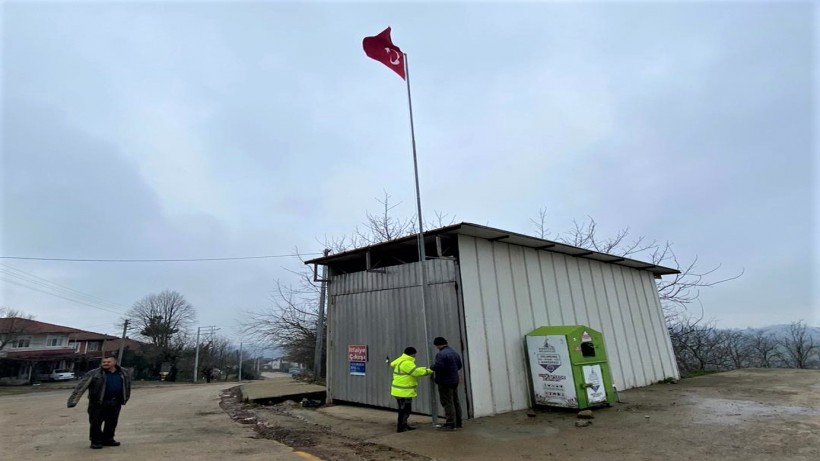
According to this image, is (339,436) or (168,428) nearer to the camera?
(339,436)

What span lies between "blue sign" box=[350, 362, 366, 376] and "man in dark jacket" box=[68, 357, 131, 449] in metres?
4.71

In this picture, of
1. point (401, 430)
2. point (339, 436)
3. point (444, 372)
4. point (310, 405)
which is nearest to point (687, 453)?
point (444, 372)

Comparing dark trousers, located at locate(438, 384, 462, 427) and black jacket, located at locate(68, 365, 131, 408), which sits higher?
black jacket, located at locate(68, 365, 131, 408)

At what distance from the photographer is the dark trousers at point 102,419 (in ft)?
20.8

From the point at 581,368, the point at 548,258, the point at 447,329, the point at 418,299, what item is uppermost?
the point at 548,258

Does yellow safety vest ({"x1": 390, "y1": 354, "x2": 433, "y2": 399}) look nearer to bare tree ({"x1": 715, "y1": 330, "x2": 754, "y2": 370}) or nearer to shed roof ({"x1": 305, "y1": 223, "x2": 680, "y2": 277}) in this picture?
shed roof ({"x1": 305, "y1": 223, "x2": 680, "y2": 277})

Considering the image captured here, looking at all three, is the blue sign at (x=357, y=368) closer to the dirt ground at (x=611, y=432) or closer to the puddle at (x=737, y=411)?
the dirt ground at (x=611, y=432)

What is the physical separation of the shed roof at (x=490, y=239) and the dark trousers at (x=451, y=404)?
290cm

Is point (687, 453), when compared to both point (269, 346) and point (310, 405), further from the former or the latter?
point (269, 346)

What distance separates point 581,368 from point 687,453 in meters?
2.93

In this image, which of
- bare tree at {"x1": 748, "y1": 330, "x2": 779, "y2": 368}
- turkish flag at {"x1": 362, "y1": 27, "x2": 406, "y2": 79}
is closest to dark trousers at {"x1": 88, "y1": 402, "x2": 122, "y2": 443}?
turkish flag at {"x1": 362, "y1": 27, "x2": 406, "y2": 79}

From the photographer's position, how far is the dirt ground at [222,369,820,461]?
5105 millimetres

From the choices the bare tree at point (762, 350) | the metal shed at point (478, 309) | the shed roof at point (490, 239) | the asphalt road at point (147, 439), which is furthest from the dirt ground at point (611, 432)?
the bare tree at point (762, 350)

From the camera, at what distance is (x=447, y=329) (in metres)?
8.12
